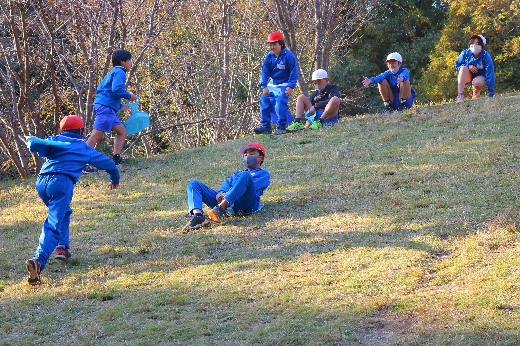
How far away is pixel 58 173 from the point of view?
24.7ft

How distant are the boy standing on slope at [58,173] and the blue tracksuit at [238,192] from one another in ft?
3.44

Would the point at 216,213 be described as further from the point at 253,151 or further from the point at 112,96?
the point at 112,96

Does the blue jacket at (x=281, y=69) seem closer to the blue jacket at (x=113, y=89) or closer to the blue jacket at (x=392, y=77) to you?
the blue jacket at (x=392, y=77)

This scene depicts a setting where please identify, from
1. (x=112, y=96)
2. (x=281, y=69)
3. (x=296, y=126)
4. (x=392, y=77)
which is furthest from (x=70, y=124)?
(x=392, y=77)

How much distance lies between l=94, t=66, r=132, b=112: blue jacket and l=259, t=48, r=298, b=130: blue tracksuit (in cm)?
275

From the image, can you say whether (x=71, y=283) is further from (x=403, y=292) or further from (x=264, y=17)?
(x=264, y=17)

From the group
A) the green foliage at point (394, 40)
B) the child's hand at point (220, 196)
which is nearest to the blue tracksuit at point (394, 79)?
the child's hand at point (220, 196)

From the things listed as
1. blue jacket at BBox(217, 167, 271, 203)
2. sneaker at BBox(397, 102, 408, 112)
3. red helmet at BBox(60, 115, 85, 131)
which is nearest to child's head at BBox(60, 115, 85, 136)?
red helmet at BBox(60, 115, 85, 131)

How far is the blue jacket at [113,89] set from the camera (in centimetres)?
1099

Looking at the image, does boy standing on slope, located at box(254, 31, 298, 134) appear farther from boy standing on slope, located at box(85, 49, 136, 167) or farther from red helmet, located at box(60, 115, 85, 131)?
red helmet, located at box(60, 115, 85, 131)

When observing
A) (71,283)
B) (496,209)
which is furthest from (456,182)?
(71,283)

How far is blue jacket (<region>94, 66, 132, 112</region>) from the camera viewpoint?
433 inches

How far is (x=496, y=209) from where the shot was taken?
Result: 7.71m

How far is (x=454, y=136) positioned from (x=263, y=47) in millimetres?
11899
